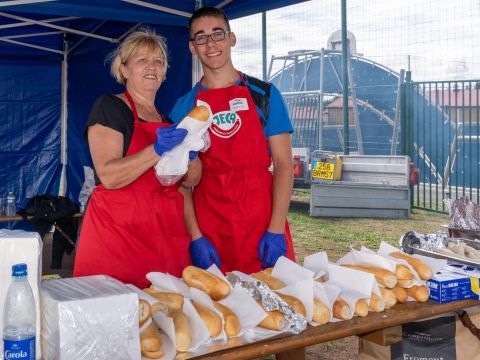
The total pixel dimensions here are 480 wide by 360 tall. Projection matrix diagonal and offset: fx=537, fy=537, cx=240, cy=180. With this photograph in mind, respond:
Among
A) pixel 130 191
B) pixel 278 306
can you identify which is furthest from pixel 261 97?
pixel 278 306

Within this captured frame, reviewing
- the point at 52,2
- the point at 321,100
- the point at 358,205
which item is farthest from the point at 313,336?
Result: the point at 321,100

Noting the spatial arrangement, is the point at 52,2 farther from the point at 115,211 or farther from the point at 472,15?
the point at 472,15

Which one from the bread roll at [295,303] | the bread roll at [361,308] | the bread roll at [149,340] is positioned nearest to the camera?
the bread roll at [149,340]

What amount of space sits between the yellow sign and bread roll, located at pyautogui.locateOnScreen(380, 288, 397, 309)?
26.4ft

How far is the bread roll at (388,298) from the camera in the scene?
5.80ft

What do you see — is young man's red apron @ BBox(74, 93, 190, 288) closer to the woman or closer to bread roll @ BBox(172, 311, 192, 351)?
the woman

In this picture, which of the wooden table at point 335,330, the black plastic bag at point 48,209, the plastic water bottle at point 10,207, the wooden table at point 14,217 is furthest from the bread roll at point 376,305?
the plastic water bottle at point 10,207

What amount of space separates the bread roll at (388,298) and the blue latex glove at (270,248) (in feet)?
2.24

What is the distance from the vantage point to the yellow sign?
9.78 metres

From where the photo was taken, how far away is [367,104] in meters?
11.0

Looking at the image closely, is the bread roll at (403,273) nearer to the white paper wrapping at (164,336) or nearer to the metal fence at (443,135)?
the white paper wrapping at (164,336)

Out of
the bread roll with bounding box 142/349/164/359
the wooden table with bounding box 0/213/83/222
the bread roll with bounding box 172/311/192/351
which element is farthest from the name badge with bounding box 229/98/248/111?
the wooden table with bounding box 0/213/83/222

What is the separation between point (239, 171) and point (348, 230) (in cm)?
677

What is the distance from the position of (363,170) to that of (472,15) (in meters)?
3.34
